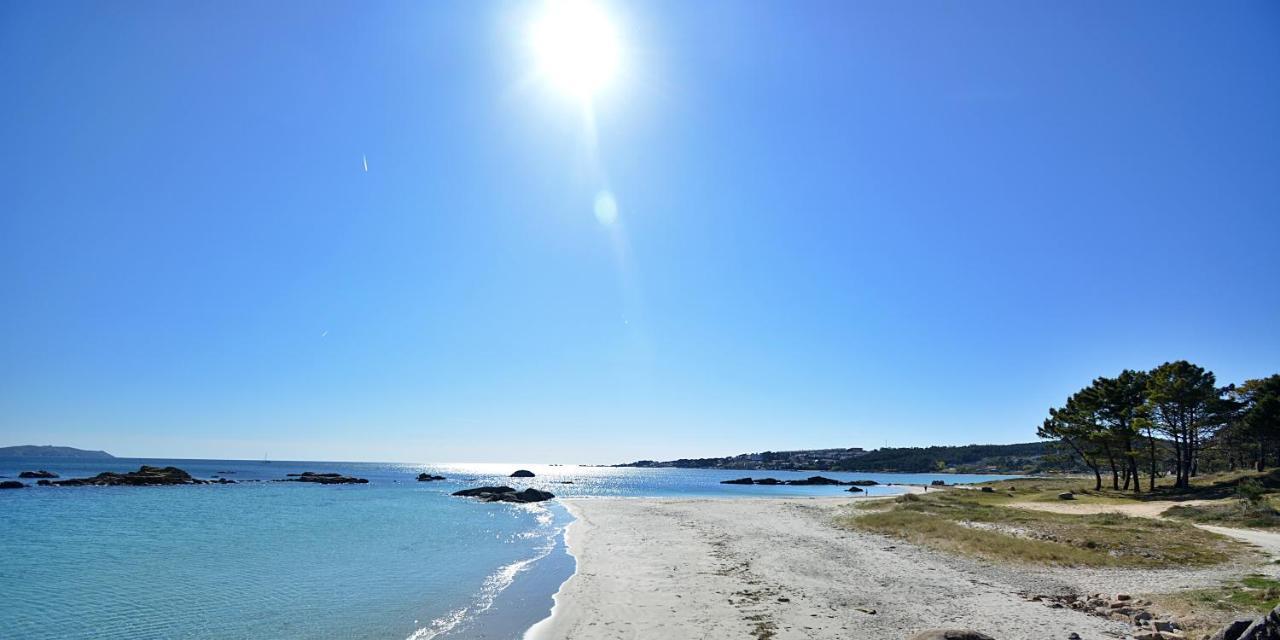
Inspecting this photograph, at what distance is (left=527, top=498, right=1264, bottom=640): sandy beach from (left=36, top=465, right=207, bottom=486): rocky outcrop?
3740 inches

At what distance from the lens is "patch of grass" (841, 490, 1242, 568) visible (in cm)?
2294

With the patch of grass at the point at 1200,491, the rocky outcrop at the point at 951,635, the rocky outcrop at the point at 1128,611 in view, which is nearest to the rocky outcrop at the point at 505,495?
the patch of grass at the point at 1200,491

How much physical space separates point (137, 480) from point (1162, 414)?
133 m

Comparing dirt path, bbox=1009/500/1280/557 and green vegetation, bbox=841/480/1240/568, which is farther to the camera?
dirt path, bbox=1009/500/1280/557

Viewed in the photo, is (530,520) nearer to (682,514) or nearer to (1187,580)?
(682,514)

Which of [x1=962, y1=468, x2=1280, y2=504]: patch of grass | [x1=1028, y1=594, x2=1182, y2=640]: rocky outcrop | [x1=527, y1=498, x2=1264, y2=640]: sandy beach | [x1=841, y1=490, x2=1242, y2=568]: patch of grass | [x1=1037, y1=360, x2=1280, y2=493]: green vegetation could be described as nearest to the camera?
[x1=1028, y1=594, x2=1182, y2=640]: rocky outcrop

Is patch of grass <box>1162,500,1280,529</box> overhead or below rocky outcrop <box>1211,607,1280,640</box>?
below

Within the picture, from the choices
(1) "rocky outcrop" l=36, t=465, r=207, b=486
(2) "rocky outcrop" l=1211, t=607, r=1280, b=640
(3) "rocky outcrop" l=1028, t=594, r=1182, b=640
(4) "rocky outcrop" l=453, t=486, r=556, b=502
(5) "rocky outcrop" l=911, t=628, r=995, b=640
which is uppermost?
(2) "rocky outcrop" l=1211, t=607, r=1280, b=640

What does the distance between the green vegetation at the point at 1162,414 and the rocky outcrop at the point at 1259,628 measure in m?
55.6

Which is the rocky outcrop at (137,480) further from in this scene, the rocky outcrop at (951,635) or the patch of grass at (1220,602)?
the patch of grass at (1220,602)

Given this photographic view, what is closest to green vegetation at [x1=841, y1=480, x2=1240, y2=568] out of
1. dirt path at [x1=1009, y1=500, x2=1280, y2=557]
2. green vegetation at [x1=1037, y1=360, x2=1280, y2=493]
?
dirt path at [x1=1009, y1=500, x2=1280, y2=557]

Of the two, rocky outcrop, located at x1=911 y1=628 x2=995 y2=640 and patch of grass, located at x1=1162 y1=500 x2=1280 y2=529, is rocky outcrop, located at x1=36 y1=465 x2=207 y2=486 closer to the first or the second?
rocky outcrop, located at x1=911 y1=628 x2=995 y2=640

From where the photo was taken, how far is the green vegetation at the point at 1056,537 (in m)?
22.9

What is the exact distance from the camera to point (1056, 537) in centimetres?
2772
